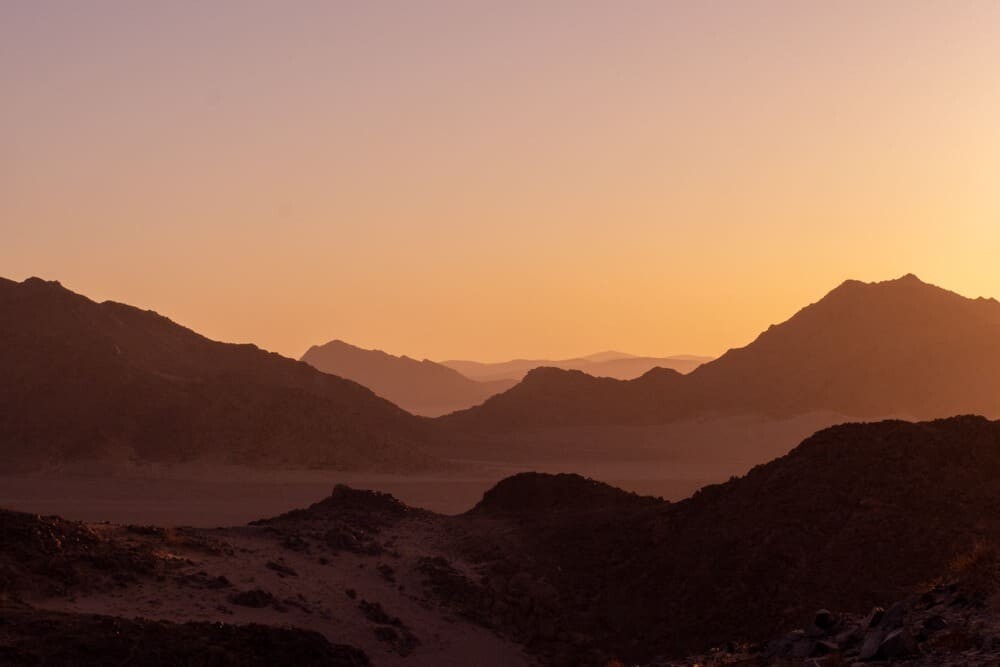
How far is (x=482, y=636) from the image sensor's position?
25.1 meters

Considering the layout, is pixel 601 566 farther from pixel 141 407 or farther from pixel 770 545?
pixel 141 407

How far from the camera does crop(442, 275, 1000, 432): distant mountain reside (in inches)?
3932

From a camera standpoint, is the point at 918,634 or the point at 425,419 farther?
the point at 425,419

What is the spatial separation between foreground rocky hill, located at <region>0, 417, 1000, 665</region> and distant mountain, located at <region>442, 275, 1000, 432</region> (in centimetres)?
6986

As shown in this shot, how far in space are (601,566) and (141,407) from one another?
5380cm

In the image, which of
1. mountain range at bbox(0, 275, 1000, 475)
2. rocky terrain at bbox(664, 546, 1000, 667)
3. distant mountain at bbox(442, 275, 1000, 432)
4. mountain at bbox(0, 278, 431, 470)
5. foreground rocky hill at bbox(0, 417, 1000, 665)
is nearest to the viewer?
rocky terrain at bbox(664, 546, 1000, 667)

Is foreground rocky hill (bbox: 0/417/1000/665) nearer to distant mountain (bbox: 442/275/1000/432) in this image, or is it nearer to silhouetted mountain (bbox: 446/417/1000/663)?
silhouetted mountain (bbox: 446/417/1000/663)

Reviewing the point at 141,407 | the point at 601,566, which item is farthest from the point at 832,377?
the point at 601,566

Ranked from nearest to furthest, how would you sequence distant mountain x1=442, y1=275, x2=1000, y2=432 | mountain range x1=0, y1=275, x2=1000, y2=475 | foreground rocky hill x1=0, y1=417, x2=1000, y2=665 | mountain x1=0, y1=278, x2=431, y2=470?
foreground rocky hill x1=0, y1=417, x2=1000, y2=665 → mountain x1=0, y1=278, x2=431, y2=470 → mountain range x1=0, y1=275, x2=1000, y2=475 → distant mountain x1=442, y1=275, x2=1000, y2=432

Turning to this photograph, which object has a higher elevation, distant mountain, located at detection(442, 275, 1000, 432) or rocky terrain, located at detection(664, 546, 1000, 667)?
distant mountain, located at detection(442, 275, 1000, 432)

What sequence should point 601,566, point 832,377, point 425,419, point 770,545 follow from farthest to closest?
point 832,377 → point 425,419 → point 601,566 → point 770,545

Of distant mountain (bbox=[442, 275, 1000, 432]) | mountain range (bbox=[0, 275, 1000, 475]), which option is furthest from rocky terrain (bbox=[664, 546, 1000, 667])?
distant mountain (bbox=[442, 275, 1000, 432])

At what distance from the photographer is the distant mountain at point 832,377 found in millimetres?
99875

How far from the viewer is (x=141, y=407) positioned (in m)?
75.6
